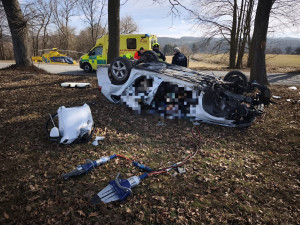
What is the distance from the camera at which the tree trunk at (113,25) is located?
850 cm

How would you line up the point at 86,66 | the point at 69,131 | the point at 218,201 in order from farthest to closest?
1. the point at 86,66
2. the point at 69,131
3. the point at 218,201

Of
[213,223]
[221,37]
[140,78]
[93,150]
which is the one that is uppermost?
[221,37]

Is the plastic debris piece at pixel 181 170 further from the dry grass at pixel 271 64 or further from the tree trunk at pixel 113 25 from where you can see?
the dry grass at pixel 271 64

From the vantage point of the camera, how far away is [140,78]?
534 centimetres

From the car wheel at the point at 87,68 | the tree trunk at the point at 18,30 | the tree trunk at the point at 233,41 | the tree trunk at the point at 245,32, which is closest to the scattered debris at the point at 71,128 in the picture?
the tree trunk at the point at 18,30

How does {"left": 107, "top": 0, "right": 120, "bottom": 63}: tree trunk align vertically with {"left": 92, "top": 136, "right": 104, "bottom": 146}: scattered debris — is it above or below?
above

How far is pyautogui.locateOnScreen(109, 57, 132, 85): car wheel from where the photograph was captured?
5609 mm

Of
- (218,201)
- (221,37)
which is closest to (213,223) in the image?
(218,201)

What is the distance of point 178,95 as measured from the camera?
5105mm

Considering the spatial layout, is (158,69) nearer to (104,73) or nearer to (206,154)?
(104,73)

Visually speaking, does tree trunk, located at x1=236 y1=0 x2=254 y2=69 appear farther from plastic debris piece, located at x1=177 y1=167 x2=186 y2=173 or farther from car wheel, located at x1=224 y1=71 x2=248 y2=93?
plastic debris piece, located at x1=177 y1=167 x2=186 y2=173

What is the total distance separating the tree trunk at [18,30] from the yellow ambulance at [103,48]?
3546 mm

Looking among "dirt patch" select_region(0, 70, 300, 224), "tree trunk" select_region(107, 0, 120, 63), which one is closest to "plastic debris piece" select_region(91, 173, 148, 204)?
"dirt patch" select_region(0, 70, 300, 224)

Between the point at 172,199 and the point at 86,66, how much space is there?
12864 millimetres
